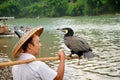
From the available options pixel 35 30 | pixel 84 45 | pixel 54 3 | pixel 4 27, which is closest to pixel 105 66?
pixel 84 45

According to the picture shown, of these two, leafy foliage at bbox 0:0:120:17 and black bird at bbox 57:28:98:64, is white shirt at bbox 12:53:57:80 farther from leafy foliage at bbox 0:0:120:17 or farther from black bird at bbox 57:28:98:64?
leafy foliage at bbox 0:0:120:17

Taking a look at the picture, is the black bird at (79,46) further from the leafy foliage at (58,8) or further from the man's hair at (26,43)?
the leafy foliage at (58,8)

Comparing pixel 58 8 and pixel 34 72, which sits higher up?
pixel 34 72

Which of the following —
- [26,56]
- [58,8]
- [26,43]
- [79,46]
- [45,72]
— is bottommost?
[58,8]

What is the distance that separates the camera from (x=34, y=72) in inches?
131

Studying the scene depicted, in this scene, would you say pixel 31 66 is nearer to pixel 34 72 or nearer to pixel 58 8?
pixel 34 72

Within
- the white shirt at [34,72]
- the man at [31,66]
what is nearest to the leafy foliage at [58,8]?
the man at [31,66]

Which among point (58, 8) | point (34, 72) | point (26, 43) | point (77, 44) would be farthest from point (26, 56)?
point (58, 8)

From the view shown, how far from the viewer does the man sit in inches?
131

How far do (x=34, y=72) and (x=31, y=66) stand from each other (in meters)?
0.10

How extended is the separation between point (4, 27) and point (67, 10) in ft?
216

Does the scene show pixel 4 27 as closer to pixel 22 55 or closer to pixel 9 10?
pixel 22 55

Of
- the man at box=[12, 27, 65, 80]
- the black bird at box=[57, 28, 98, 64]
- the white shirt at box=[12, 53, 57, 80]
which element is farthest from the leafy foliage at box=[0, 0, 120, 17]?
the white shirt at box=[12, 53, 57, 80]

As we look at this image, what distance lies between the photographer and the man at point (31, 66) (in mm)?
3328
